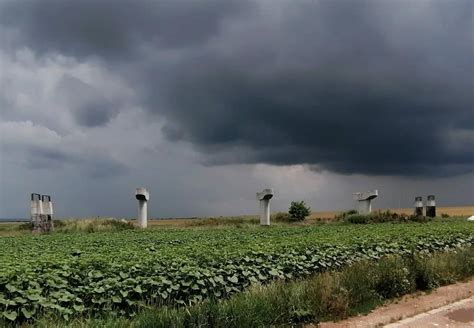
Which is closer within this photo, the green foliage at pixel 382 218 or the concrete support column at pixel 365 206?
the green foliage at pixel 382 218

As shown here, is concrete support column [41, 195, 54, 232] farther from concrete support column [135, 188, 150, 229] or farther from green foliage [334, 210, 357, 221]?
green foliage [334, 210, 357, 221]

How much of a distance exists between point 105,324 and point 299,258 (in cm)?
527

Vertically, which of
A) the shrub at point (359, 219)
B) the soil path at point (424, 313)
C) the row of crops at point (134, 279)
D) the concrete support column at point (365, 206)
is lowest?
the soil path at point (424, 313)

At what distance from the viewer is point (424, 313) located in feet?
27.1

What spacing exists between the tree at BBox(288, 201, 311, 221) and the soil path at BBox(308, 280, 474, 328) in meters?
38.4

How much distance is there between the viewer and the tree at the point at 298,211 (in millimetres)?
48719

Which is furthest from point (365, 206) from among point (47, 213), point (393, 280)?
point (393, 280)

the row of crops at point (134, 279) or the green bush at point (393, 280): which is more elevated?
the row of crops at point (134, 279)

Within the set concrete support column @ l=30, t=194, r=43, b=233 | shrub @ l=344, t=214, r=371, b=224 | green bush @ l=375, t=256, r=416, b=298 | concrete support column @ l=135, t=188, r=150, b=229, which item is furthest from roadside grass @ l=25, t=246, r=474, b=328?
concrete support column @ l=30, t=194, r=43, b=233

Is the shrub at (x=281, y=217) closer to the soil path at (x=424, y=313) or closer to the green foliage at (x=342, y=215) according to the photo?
the green foliage at (x=342, y=215)

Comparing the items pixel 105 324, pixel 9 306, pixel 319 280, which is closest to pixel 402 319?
pixel 319 280

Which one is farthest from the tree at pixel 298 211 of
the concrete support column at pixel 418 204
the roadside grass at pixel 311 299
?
the roadside grass at pixel 311 299

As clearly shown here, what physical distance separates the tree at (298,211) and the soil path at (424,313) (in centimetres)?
3841

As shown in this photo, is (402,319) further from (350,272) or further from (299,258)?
(299,258)
